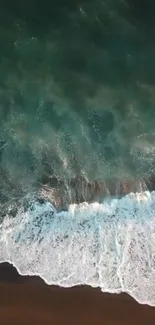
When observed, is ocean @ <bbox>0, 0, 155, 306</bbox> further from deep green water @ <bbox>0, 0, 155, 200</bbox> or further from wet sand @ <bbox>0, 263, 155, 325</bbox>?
wet sand @ <bbox>0, 263, 155, 325</bbox>

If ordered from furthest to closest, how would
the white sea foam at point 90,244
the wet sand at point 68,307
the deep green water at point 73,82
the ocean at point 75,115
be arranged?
the deep green water at point 73,82, the ocean at point 75,115, the white sea foam at point 90,244, the wet sand at point 68,307

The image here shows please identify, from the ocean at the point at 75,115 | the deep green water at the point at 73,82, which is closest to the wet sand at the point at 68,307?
the ocean at the point at 75,115

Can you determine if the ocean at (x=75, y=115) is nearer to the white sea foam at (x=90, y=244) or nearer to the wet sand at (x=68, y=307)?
the white sea foam at (x=90, y=244)

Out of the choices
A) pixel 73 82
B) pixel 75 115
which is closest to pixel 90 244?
pixel 75 115

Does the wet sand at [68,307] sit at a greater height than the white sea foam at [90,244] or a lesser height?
lesser

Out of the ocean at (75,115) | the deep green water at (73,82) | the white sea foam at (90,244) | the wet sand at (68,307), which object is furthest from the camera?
the deep green water at (73,82)

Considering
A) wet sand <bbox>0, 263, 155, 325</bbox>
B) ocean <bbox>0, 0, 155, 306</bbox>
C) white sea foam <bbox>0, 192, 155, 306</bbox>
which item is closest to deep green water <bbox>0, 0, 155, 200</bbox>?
ocean <bbox>0, 0, 155, 306</bbox>

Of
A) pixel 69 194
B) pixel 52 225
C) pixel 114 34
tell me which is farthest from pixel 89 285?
pixel 114 34
